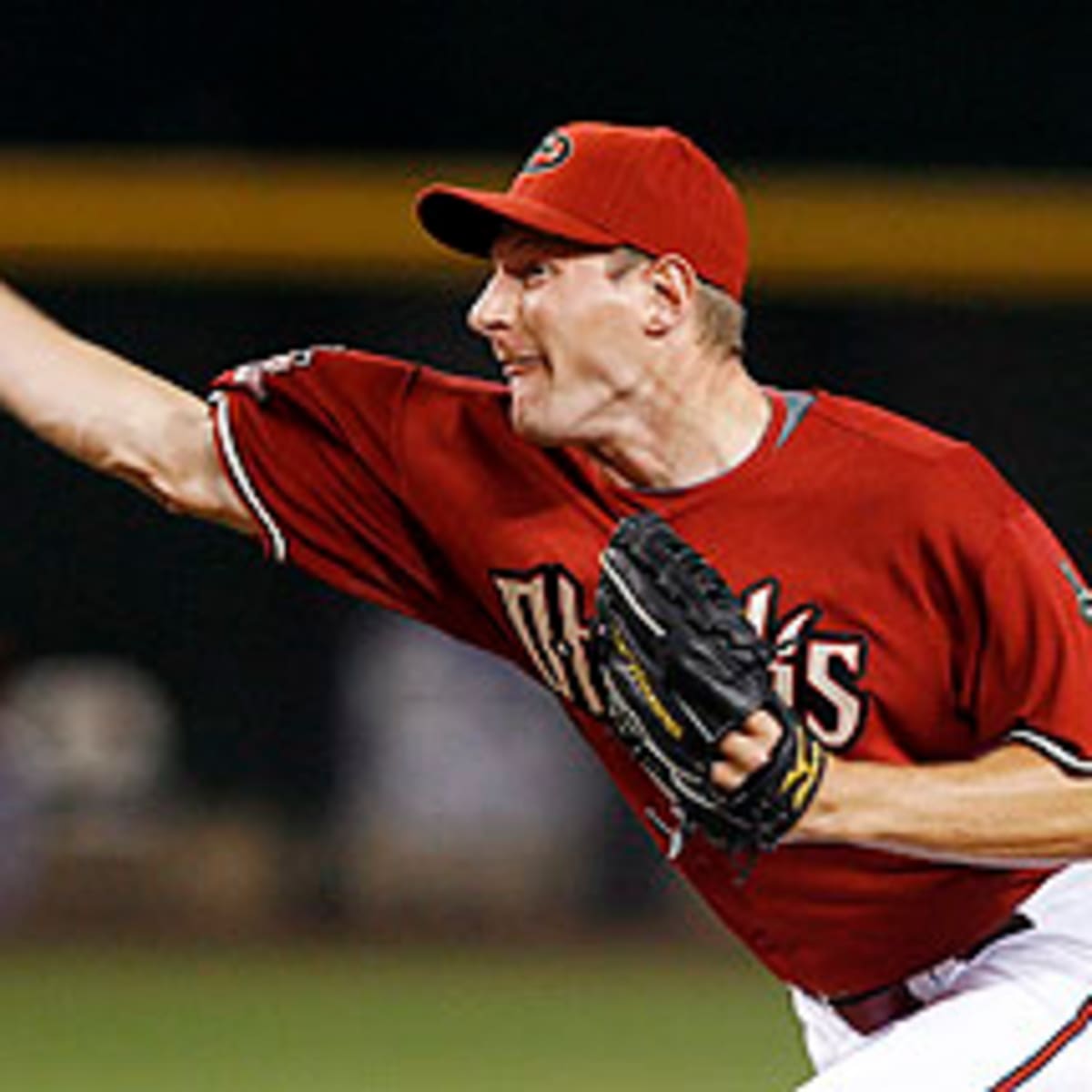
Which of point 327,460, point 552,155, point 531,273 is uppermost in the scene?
point 552,155

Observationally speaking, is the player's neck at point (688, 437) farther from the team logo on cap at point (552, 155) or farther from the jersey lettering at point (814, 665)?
the team logo on cap at point (552, 155)

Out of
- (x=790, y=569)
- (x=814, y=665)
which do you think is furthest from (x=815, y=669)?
(x=790, y=569)

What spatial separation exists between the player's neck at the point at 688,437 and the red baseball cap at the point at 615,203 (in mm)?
164

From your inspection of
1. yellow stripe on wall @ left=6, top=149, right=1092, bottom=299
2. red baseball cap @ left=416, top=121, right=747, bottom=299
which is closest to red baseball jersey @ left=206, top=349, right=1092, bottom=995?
red baseball cap @ left=416, top=121, right=747, bottom=299

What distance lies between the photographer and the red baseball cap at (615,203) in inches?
131

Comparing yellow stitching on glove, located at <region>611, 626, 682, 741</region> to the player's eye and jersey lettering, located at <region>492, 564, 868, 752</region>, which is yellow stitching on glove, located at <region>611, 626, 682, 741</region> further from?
the player's eye

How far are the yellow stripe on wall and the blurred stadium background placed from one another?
0.01 metres

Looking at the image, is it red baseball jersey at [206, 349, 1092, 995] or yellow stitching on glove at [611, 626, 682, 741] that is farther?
red baseball jersey at [206, 349, 1092, 995]

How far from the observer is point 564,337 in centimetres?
333

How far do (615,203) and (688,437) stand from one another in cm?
31

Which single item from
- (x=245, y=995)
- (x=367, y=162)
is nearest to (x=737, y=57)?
(x=367, y=162)

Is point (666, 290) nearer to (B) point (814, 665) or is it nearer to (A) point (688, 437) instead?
(A) point (688, 437)

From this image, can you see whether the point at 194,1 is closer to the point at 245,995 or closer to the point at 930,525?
the point at 245,995

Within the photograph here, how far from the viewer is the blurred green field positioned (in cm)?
613
